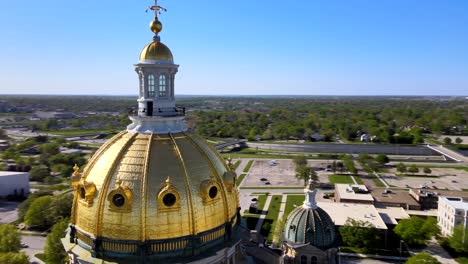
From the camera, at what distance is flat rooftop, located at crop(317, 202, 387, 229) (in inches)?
1833

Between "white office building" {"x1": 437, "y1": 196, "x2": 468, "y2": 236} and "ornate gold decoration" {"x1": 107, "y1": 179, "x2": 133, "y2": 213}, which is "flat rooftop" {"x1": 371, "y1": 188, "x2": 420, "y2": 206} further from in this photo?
"ornate gold decoration" {"x1": 107, "y1": 179, "x2": 133, "y2": 213}

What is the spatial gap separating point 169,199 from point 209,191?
7.16 feet

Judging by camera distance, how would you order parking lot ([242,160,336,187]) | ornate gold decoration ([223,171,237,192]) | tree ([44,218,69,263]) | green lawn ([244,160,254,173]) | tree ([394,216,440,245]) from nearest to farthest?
ornate gold decoration ([223,171,237,192]), tree ([44,218,69,263]), tree ([394,216,440,245]), parking lot ([242,160,336,187]), green lawn ([244,160,254,173])

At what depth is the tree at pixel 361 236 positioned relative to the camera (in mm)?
43406

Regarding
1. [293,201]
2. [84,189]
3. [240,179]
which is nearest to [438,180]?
[293,201]

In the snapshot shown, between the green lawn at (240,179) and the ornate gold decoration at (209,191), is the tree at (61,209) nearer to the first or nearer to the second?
the green lawn at (240,179)

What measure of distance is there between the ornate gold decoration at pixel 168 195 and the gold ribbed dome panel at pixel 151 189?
0.05 meters

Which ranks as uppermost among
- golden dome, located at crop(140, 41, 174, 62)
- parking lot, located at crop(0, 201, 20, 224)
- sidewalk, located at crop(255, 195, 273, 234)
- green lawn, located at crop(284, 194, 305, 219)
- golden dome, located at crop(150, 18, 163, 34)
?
golden dome, located at crop(150, 18, 163, 34)

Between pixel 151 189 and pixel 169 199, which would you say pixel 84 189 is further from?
pixel 169 199

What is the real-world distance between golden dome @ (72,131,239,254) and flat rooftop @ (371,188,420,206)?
46.7m

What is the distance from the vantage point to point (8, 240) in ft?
130

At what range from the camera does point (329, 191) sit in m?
70.2

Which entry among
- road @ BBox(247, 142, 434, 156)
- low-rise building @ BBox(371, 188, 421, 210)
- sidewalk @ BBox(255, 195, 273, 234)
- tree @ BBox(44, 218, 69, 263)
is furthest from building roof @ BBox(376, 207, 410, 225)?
road @ BBox(247, 142, 434, 156)

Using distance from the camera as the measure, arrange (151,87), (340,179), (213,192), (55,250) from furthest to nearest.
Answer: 1. (340,179)
2. (55,250)
3. (151,87)
4. (213,192)
